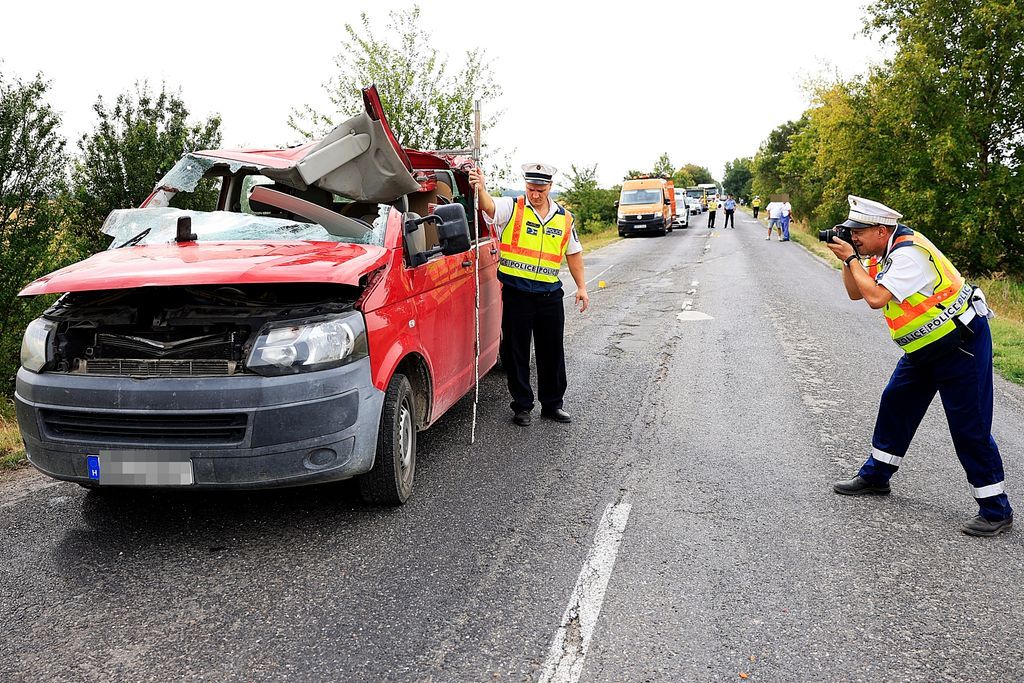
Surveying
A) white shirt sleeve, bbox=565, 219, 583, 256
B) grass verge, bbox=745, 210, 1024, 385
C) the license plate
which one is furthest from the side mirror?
grass verge, bbox=745, 210, 1024, 385

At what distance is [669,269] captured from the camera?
21516 millimetres

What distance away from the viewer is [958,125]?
74.5ft

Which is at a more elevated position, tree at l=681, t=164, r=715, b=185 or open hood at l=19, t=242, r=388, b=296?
tree at l=681, t=164, r=715, b=185

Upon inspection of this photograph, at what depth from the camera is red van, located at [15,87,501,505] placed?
3676 mm

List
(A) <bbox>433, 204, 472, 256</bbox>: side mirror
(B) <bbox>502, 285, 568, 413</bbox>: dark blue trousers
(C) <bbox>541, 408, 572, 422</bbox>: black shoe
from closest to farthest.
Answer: (A) <bbox>433, 204, 472, 256</bbox>: side mirror
(B) <bbox>502, 285, 568, 413</bbox>: dark blue trousers
(C) <bbox>541, 408, 572, 422</bbox>: black shoe

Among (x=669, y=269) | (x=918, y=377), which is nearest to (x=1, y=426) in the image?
(x=918, y=377)

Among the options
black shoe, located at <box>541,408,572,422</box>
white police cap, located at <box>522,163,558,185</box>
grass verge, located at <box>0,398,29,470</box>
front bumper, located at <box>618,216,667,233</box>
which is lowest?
grass verge, located at <box>0,398,29,470</box>

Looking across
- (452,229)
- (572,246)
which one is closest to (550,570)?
(452,229)

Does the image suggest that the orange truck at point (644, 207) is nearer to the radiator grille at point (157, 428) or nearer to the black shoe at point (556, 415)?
the black shoe at point (556, 415)

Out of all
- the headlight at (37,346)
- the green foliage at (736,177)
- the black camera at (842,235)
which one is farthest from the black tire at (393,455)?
the green foliage at (736,177)

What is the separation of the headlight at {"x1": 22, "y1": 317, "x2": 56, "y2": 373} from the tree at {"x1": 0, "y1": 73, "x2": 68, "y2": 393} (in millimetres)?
3918

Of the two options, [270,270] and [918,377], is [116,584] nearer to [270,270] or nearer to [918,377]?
[270,270]

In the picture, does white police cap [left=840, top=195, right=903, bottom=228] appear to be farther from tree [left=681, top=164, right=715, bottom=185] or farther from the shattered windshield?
tree [left=681, top=164, right=715, bottom=185]

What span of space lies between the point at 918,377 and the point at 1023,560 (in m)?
1.10
